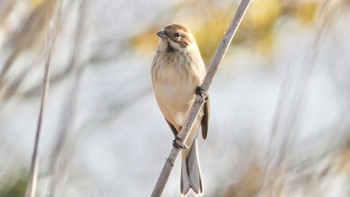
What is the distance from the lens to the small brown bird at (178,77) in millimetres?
3855

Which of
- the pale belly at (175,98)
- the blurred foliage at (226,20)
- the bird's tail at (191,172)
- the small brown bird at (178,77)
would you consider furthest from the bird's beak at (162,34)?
the blurred foliage at (226,20)

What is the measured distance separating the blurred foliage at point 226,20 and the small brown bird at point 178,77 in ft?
3.61

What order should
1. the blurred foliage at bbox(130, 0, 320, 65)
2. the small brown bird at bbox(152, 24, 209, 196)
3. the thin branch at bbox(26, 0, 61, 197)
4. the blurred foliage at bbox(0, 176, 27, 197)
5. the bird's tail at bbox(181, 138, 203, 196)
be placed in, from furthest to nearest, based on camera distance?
the blurred foliage at bbox(130, 0, 320, 65) < the blurred foliage at bbox(0, 176, 27, 197) < the bird's tail at bbox(181, 138, 203, 196) < the small brown bird at bbox(152, 24, 209, 196) < the thin branch at bbox(26, 0, 61, 197)

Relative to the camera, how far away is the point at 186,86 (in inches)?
151

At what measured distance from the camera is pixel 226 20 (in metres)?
5.21

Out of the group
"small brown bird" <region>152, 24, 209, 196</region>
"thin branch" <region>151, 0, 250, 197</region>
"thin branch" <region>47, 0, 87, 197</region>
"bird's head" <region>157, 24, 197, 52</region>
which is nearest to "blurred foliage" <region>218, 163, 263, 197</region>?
"small brown bird" <region>152, 24, 209, 196</region>

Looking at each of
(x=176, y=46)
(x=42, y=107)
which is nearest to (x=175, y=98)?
(x=176, y=46)

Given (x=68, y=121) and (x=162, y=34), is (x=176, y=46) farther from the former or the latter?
(x=68, y=121)

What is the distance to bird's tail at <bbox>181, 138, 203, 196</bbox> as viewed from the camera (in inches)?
158

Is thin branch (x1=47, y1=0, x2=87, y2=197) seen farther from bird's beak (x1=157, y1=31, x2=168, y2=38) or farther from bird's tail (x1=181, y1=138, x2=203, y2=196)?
bird's tail (x1=181, y1=138, x2=203, y2=196)

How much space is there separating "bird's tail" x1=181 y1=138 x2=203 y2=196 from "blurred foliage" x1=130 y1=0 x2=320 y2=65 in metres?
1.03

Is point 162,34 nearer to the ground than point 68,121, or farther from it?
farther from it

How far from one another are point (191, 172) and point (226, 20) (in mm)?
1293

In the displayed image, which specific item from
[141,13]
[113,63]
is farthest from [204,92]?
[113,63]
